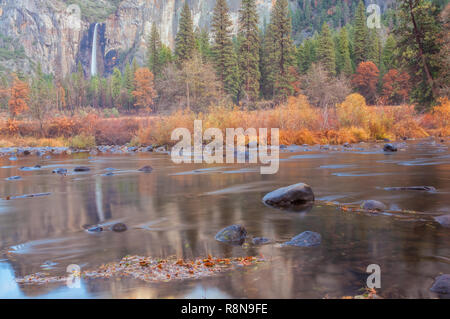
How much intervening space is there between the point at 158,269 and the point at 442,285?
286 centimetres

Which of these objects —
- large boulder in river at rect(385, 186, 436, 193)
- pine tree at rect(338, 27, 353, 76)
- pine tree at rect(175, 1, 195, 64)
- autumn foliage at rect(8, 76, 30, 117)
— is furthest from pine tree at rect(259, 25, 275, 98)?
large boulder in river at rect(385, 186, 436, 193)

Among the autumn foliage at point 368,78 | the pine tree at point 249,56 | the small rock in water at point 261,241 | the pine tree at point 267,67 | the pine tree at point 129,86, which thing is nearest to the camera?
the small rock in water at point 261,241

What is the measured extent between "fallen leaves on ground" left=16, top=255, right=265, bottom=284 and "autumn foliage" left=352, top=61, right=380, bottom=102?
73.1m

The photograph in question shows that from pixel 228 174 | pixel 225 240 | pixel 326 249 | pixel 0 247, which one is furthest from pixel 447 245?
pixel 228 174

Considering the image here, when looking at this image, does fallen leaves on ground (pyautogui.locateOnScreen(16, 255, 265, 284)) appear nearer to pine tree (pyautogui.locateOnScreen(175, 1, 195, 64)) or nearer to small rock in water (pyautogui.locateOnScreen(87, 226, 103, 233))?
small rock in water (pyautogui.locateOnScreen(87, 226, 103, 233))

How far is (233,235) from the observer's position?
5.59m

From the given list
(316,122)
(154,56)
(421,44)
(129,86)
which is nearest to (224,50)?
(154,56)

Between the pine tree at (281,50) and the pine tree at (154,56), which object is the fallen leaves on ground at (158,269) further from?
the pine tree at (154,56)

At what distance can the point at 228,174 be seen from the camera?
1381 centimetres

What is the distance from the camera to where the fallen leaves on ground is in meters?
4.23

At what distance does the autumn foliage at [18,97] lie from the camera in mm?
54097

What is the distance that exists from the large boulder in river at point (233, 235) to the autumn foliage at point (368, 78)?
72.0m

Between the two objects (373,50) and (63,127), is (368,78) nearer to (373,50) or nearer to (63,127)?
(373,50)

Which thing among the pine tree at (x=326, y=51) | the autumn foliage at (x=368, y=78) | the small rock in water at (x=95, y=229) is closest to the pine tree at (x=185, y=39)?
the pine tree at (x=326, y=51)
